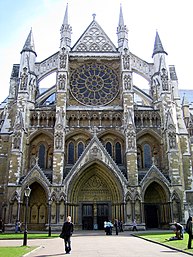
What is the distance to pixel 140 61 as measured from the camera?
3619 centimetres

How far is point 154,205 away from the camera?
97.4 ft

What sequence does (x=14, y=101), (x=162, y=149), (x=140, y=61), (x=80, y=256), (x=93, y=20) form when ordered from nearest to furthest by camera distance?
(x=80, y=256), (x=162, y=149), (x=14, y=101), (x=140, y=61), (x=93, y=20)

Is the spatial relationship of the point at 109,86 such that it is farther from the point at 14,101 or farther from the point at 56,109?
the point at 14,101

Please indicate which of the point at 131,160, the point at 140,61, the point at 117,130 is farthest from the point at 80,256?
the point at 140,61

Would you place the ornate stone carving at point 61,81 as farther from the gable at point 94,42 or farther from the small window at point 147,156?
the small window at point 147,156

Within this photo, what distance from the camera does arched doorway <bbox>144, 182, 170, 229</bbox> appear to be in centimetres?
2918

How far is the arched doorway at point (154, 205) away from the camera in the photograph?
29181 millimetres

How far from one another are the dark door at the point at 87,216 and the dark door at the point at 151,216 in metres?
5.91

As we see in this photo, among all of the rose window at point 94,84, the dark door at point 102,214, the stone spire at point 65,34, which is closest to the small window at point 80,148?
the rose window at point 94,84

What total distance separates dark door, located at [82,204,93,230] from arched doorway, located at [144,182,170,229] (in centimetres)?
589

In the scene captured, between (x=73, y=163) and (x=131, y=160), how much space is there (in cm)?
657

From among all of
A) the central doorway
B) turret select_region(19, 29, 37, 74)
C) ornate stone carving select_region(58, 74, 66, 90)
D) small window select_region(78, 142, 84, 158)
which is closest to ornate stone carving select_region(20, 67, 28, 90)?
turret select_region(19, 29, 37, 74)

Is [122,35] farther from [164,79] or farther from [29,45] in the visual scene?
[29,45]

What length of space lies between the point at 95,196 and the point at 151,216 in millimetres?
6387
